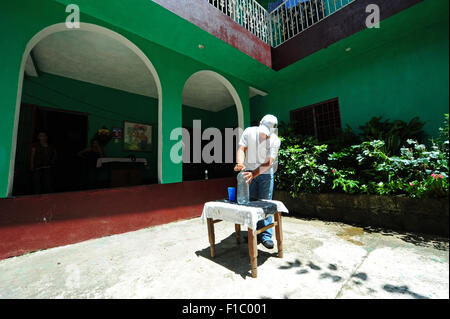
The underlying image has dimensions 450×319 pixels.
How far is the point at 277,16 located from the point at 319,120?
3.20 m

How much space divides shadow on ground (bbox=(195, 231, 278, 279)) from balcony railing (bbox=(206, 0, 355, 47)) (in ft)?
16.8

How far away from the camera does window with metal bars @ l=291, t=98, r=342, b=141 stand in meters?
5.41

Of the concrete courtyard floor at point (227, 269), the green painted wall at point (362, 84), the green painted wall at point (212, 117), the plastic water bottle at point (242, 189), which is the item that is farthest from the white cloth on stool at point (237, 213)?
the green painted wall at point (212, 117)

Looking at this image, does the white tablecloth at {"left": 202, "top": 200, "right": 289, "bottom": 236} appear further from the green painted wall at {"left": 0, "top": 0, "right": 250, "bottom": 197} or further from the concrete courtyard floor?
the green painted wall at {"left": 0, "top": 0, "right": 250, "bottom": 197}

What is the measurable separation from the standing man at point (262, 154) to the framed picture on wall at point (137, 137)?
529cm

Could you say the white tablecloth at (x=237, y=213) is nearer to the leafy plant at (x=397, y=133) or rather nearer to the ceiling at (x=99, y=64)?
the leafy plant at (x=397, y=133)

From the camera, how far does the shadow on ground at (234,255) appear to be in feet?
7.41

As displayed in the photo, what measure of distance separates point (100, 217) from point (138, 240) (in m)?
0.82

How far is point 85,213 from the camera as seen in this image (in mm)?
3281

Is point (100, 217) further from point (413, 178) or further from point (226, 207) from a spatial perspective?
point (413, 178)

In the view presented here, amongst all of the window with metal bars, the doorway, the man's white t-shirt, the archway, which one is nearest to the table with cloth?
the man's white t-shirt

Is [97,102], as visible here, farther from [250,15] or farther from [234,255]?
[234,255]

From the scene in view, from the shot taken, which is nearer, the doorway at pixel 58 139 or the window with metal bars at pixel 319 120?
the doorway at pixel 58 139

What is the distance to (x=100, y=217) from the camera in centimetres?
342
